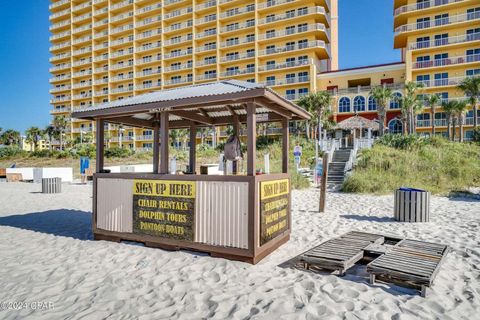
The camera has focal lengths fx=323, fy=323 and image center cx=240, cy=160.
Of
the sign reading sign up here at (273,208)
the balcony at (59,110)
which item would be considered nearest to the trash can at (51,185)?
the sign reading sign up here at (273,208)

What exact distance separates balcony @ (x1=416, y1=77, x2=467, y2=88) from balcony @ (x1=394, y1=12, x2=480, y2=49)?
667 centimetres

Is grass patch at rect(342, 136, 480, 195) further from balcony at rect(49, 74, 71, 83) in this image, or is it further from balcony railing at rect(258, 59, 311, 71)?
balcony at rect(49, 74, 71, 83)

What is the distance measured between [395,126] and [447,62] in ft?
30.8

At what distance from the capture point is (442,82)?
126 ft

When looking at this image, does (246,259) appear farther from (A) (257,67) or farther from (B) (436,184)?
(A) (257,67)

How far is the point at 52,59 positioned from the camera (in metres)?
71.8

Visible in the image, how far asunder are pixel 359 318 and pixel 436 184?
1314cm

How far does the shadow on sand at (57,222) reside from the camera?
7315mm

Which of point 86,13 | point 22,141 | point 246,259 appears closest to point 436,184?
point 246,259

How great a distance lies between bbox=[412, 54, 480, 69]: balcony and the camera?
37331 millimetres

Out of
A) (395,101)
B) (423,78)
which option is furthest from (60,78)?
(423,78)

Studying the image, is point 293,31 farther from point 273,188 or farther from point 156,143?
point 273,188

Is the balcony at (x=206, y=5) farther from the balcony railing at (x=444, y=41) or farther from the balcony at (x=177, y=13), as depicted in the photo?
the balcony railing at (x=444, y=41)

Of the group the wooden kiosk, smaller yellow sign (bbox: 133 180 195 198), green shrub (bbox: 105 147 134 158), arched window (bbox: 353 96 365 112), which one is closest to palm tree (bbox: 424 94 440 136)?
arched window (bbox: 353 96 365 112)
